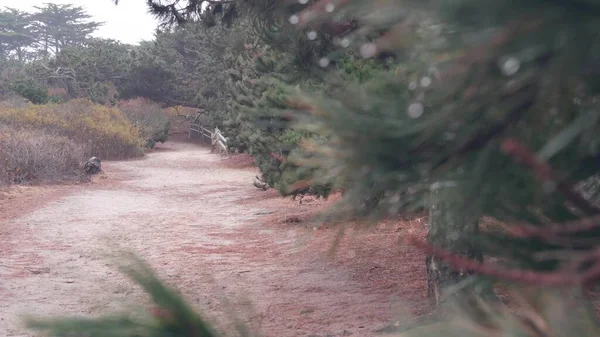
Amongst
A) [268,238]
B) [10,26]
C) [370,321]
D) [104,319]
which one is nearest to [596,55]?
[104,319]

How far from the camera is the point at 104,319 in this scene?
4.60ft

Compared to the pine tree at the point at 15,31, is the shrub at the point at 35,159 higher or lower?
lower

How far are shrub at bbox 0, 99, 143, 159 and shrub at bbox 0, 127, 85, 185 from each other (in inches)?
168

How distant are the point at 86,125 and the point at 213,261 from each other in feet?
63.4

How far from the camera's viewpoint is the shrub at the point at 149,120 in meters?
35.0

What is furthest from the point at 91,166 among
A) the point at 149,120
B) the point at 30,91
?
the point at 30,91

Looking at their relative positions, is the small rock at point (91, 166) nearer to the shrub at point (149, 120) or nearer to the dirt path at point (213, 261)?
the dirt path at point (213, 261)

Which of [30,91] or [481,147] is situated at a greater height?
[30,91]

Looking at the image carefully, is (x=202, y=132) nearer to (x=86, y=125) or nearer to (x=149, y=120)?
(x=149, y=120)

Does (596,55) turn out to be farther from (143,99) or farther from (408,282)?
(143,99)

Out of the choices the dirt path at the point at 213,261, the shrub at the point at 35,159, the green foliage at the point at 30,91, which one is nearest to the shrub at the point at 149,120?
the green foliage at the point at 30,91

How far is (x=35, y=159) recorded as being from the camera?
17578 mm

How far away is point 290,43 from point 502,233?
3.86 meters

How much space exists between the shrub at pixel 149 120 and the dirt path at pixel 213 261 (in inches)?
760
